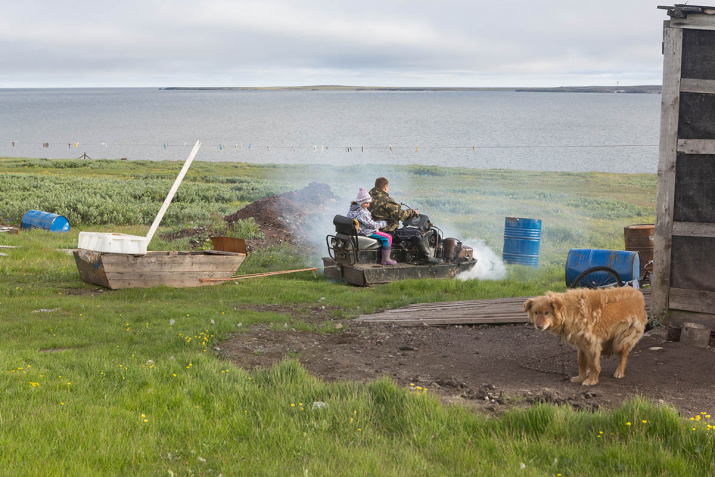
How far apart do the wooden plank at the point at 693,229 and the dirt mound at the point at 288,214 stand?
12.4 metres

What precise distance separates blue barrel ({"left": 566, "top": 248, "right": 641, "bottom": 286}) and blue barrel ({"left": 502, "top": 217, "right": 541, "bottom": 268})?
186 inches

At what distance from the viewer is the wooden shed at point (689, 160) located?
303 inches

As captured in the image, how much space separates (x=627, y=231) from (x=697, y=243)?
5172 millimetres

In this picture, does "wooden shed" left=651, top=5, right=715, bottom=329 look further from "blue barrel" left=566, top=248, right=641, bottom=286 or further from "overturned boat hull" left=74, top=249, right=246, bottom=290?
"overturned boat hull" left=74, top=249, right=246, bottom=290

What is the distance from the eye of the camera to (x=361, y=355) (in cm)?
846

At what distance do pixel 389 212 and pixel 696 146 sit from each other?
23.0 ft

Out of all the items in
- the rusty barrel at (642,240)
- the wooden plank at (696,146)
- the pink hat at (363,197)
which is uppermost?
the wooden plank at (696,146)

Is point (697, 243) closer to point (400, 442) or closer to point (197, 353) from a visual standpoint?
point (400, 442)

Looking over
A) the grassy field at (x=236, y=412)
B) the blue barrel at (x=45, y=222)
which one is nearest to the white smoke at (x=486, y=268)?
the grassy field at (x=236, y=412)

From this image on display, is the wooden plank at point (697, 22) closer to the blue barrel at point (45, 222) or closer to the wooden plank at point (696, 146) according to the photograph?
the wooden plank at point (696, 146)

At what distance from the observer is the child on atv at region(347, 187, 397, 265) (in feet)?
44.4

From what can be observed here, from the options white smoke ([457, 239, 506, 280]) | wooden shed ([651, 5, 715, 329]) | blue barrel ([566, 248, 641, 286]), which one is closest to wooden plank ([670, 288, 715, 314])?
wooden shed ([651, 5, 715, 329])

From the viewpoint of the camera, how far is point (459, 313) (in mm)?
10430

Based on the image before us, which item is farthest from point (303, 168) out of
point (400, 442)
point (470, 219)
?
point (400, 442)
